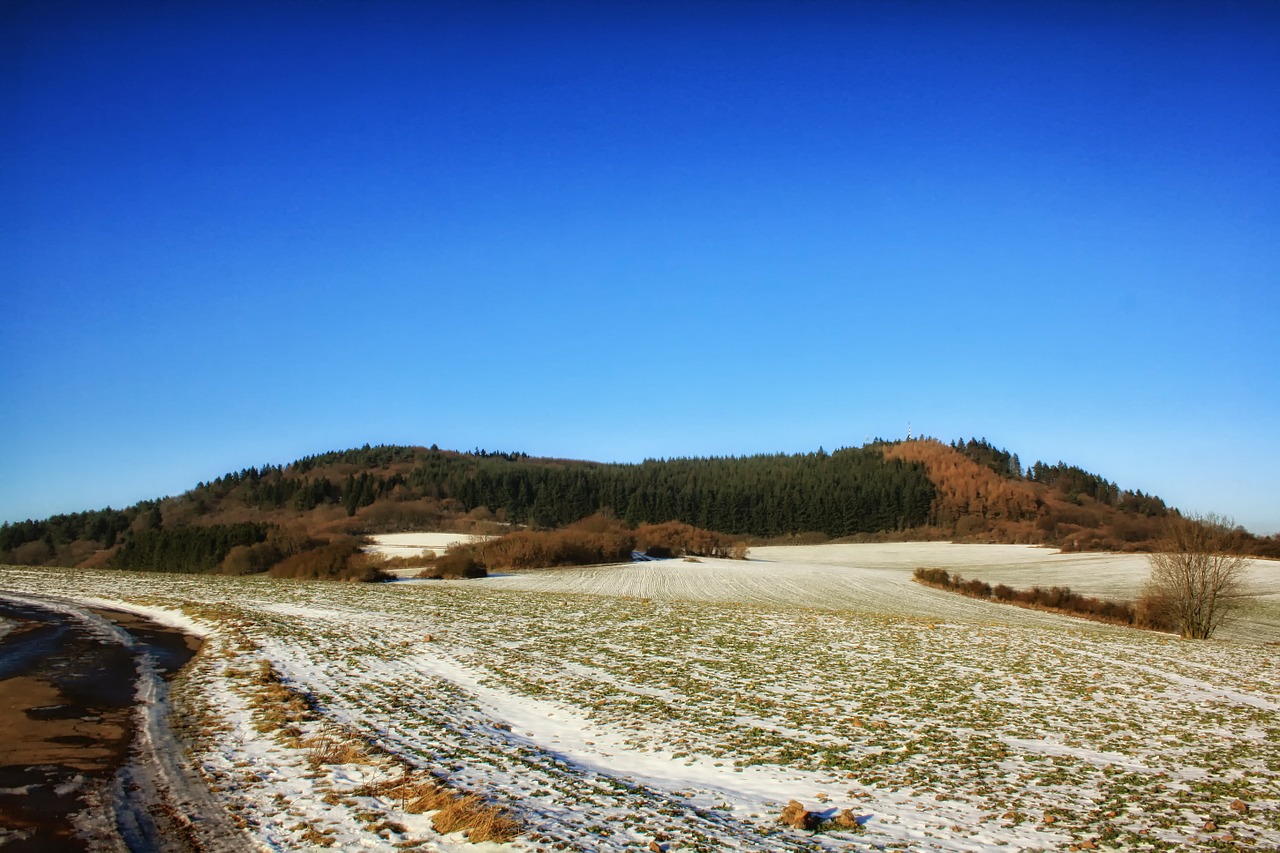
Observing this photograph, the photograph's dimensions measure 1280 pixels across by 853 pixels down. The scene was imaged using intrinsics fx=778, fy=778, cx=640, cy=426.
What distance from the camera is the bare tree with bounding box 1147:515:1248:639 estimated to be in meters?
36.4

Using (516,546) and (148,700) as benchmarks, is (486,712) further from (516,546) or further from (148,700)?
(516,546)

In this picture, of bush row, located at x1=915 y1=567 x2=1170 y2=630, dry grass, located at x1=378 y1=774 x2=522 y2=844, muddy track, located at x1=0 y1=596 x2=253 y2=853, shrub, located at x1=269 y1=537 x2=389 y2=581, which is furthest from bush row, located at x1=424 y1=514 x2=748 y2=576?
dry grass, located at x1=378 y1=774 x2=522 y2=844

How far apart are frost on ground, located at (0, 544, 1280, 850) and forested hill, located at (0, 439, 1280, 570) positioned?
9134 cm

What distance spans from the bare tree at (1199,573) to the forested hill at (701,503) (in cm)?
8376

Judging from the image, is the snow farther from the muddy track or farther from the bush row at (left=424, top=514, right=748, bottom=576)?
the muddy track

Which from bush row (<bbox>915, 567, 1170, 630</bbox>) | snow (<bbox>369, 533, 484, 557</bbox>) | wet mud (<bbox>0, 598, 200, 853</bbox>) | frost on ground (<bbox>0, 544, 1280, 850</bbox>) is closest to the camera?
wet mud (<bbox>0, 598, 200, 853</bbox>)

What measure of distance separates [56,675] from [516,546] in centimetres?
6517

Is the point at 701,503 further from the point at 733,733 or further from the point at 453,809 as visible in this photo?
the point at 453,809

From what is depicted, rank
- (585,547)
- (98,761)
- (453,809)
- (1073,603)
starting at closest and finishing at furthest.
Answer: (453,809)
(98,761)
(1073,603)
(585,547)

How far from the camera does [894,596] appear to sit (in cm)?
5366

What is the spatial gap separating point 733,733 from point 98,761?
944cm

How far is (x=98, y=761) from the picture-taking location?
35.4ft

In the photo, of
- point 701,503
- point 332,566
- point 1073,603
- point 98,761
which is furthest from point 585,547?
point 98,761

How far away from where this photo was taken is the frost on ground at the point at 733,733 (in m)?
8.84
